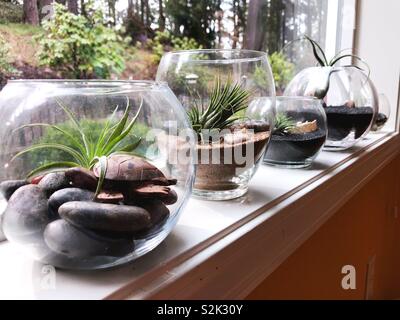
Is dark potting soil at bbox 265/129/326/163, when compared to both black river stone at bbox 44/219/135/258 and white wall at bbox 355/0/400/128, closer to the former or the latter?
black river stone at bbox 44/219/135/258

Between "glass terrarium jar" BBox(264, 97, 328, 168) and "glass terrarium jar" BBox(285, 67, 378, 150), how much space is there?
0.50 feet

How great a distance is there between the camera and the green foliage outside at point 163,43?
753mm

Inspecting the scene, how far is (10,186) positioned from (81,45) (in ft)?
1.20

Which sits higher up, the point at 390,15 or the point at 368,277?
the point at 390,15

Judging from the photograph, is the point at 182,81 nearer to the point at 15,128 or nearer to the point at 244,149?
the point at 244,149

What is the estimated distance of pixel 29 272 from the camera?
1.10 ft

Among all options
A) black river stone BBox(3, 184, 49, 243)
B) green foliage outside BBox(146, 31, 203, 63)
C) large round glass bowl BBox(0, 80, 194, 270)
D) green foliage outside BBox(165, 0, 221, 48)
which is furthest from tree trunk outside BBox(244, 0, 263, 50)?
black river stone BBox(3, 184, 49, 243)

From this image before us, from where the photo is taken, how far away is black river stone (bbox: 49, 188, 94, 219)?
31cm

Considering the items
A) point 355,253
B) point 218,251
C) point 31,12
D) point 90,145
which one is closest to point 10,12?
point 31,12

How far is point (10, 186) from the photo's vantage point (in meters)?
0.33
